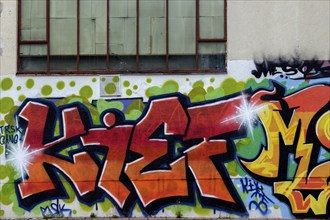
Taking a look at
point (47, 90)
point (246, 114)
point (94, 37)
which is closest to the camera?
point (246, 114)

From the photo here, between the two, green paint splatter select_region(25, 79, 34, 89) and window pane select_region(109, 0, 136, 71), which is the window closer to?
window pane select_region(109, 0, 136, 71)

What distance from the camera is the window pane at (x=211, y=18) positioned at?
906 centimetres

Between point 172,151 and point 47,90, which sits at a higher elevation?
point 47,90

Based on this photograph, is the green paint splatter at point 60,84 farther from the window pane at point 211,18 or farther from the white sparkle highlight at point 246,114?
the white sparkle highlight at point 246,114

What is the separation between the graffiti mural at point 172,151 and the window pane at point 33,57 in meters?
0.37

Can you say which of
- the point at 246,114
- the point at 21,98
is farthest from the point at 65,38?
the point at 246,114

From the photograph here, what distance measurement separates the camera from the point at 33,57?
9141 millimetres

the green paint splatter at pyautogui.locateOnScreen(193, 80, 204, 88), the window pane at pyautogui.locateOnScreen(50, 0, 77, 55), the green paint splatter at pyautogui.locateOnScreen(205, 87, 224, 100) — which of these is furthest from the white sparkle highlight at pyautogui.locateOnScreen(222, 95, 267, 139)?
the window pane at pyautogui.locateOnScreen(50, 0, 77, 55)

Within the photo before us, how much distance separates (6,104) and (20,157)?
1.05 m

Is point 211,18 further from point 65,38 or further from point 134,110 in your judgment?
point 65,38

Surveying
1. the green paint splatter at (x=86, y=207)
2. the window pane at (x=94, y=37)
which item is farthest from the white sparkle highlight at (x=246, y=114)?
the green paint splatter at (x=86, y=207)

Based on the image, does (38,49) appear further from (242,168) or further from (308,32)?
(308,32)

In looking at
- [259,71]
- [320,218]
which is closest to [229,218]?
[320,218]

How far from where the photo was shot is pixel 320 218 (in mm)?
8875
